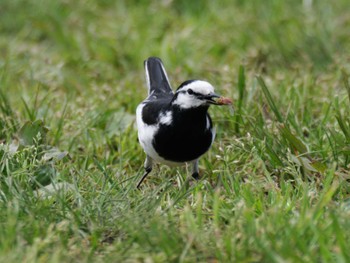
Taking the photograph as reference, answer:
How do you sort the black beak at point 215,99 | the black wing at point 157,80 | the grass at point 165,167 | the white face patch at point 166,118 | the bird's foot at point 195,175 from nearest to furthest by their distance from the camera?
1. the grass at point 165,167
2. the black beak at point 215,99
3. the white face patch at point 166,118
4. the bird's foot at point 195,175
5. the black wing at point 157,80

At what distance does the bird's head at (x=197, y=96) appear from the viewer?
14.4 feet

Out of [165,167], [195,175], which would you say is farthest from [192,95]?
[165,167]

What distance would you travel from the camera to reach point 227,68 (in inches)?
252

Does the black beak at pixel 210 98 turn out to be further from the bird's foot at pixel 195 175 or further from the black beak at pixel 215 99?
the bird's foot at pixel 195 175

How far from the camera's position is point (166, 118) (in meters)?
4.59

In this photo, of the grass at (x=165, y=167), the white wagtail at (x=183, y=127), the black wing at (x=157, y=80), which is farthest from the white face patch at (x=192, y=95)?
the black wing at (x=157, y=80)

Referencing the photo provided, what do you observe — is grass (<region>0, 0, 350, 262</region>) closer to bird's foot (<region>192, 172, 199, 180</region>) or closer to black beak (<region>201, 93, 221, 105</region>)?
bird's foot (<region>192, 172, 199, 180</region>)

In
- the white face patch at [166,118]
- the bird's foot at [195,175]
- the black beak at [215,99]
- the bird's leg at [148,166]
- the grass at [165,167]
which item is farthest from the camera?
the bird's leg at [148,166]

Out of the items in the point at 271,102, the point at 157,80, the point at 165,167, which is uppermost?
the point at 157,80

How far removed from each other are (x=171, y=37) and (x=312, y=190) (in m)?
3.59

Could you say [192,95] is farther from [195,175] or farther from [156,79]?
[156,79]

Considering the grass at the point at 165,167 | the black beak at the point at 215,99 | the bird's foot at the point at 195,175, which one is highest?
the black beak at the point at 215,99

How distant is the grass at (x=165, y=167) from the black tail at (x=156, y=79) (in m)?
0.32

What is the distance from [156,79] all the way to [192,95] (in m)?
1.15
